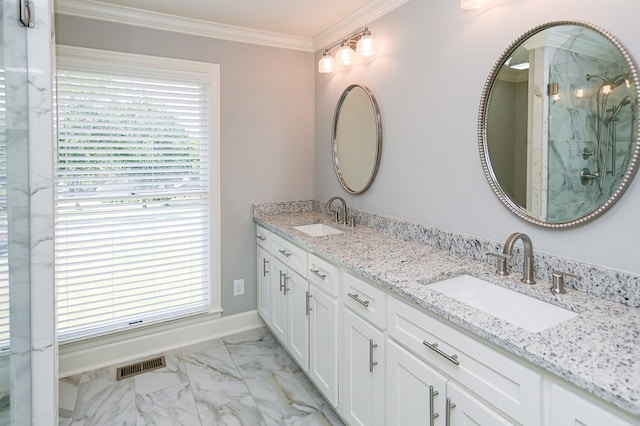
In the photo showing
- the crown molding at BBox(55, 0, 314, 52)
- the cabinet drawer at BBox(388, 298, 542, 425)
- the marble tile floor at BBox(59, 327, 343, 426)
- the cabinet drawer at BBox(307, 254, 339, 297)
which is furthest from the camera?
the crown molding at BBox(55, 0, 314, 52)

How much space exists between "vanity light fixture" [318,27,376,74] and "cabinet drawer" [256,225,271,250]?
124 cm

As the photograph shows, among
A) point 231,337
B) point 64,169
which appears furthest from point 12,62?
point 231,337

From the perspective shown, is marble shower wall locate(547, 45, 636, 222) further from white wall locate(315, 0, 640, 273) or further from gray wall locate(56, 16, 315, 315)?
gray wall locate(56, 16, 315, 315)

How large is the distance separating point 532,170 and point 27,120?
6.09ft

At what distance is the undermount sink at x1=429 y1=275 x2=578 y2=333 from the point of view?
4.25ft

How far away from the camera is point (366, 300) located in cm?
163

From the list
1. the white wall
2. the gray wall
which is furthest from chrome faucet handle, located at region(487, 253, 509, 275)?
the gray wall

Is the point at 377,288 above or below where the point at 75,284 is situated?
above

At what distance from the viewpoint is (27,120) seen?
1.21 metres

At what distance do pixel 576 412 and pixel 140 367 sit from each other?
2510mm

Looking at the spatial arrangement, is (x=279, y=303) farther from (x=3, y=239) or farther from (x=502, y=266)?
(x=3, y=239)

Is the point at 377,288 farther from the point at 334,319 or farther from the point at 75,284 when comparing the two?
the point at 75,284

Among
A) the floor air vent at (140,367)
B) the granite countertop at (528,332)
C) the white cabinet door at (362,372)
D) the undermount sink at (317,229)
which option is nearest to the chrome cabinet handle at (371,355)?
the white cabinet door at (362,372)

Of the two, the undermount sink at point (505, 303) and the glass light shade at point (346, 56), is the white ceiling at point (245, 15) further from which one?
the undermount sink at point (505, 303)
